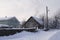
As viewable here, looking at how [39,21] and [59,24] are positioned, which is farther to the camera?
[59,24]

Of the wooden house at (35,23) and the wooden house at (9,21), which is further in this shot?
the wooden house at (9,21)

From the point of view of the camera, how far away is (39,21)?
2032 inches

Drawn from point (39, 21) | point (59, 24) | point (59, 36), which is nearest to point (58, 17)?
point (59, 24)

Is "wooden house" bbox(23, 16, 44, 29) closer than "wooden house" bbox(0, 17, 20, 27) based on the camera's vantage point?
Yes

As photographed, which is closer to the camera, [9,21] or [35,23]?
[35,23]

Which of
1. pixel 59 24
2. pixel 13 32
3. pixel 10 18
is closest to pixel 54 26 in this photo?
A: pixel 59 24

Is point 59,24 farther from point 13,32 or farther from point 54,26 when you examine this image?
point 13,32

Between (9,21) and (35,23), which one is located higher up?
(9,21)

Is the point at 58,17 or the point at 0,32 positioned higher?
the point at 58,17

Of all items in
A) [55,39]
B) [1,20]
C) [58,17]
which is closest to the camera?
[55,39]

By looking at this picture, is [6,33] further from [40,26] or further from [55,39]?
[40,26]

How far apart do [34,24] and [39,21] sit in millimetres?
1951

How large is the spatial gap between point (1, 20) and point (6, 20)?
1681mm

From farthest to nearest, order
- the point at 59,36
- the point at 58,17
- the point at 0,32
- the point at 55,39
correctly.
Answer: the point at 58,17
the point at 0,32
the point at 59,36
the point at 55,39
